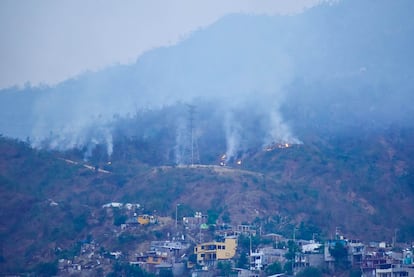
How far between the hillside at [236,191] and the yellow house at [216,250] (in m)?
3.21

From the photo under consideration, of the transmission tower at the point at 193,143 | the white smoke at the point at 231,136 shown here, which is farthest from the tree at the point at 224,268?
the transmission tower at the point at 193,143

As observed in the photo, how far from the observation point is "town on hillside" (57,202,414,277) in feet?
116

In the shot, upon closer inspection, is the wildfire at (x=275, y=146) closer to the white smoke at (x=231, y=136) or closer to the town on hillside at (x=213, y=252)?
the white smoke at (x=231, y=136)

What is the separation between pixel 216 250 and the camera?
3797 centimetres

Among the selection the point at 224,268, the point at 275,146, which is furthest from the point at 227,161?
the point at 224,268

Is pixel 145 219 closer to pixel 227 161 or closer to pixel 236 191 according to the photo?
pixel 236 191

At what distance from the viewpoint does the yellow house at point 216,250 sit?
3791 cm

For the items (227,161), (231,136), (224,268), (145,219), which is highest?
(231,136)

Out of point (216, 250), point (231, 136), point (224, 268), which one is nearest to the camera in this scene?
point (224, 268)

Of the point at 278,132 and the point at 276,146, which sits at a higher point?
the point at 278,132

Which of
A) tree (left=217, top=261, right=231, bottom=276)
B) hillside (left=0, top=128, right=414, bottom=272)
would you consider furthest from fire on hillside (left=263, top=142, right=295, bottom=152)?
tree (left=217, top=261, right=231, bottom=276)

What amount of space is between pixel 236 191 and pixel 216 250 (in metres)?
7.02

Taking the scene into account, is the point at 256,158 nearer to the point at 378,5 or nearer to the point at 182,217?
the point at 182,217

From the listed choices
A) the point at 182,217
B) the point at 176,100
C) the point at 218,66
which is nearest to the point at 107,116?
the point at 176,100
